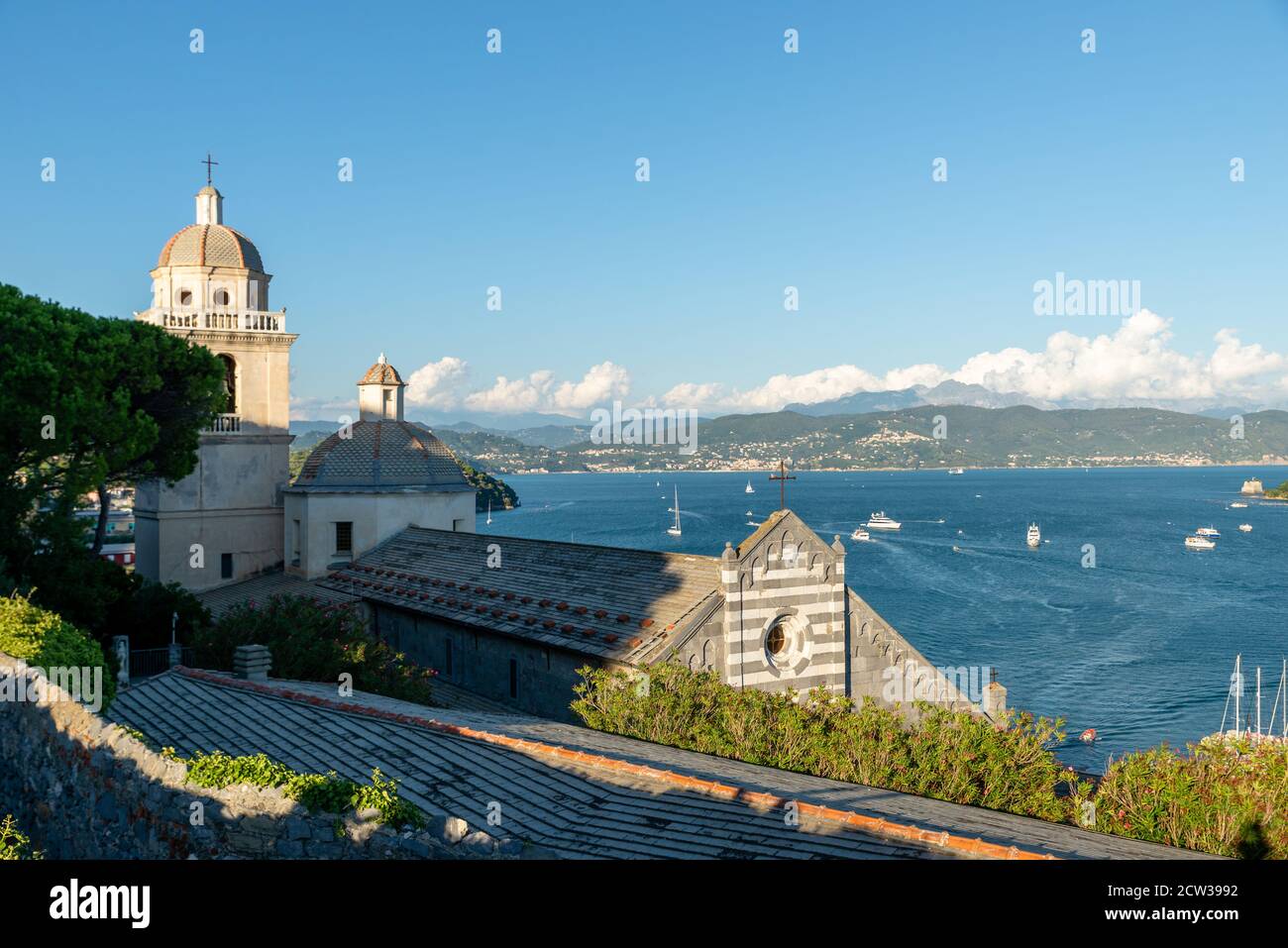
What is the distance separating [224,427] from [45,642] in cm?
3175

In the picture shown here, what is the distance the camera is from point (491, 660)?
3447 cm

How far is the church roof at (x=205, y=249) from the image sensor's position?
1874 inches

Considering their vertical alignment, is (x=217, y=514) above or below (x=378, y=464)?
below

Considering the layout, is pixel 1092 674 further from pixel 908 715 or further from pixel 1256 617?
pixel 908 715

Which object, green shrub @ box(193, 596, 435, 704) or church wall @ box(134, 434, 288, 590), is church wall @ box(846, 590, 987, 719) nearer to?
green shrub @ box(193, 596, 435, 704)

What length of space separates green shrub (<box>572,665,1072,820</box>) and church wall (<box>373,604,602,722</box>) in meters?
4.26

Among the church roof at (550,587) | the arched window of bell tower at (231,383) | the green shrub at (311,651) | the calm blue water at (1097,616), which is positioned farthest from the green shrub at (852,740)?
the calm blue water at (1097,616)

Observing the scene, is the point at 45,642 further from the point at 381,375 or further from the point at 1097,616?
the point at 1097,616

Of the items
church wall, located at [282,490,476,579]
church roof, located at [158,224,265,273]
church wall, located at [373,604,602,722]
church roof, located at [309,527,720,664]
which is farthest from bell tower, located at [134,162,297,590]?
church wall, located at [373,604,602,722]

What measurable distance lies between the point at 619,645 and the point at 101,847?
1598 centimetres

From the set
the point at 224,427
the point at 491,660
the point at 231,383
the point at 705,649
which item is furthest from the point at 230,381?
the point at 705,649

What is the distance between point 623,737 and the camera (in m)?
23.0

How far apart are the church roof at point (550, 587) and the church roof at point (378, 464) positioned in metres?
3.77

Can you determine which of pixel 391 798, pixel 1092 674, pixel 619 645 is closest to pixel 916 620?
pixel 1092 674
